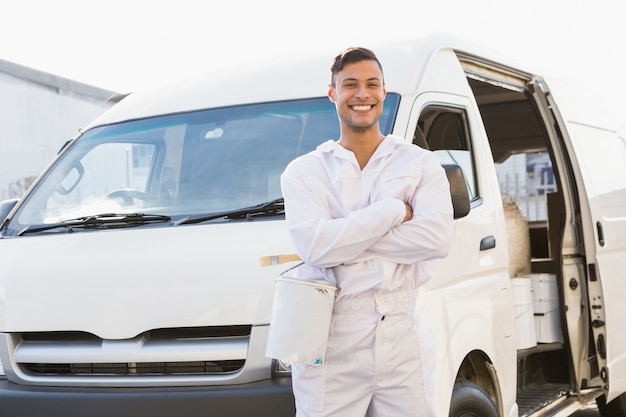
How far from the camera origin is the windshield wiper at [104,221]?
4.23m

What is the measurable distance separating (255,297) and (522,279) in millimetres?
2533

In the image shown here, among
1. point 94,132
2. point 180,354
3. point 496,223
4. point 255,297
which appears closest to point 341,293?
point 255,297

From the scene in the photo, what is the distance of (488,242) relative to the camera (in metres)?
4.59

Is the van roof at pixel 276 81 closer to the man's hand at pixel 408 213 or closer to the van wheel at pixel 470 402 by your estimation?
the man's hand at pixel 408 213

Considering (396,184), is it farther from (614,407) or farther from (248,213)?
(614,407)

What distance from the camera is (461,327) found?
4.20 metres

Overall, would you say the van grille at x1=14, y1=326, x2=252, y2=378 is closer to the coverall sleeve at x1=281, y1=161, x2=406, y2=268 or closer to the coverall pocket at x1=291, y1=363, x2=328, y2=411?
the coverall pocket at x1=291, y1=363, x2=328, y2=411

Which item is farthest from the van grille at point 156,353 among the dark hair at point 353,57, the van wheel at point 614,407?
the van wheel at point 614,407

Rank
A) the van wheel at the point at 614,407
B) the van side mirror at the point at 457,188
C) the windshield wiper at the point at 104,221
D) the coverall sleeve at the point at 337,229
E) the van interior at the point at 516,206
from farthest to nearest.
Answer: the van wheel at the point at 614,407 → the van interior at the point at 516,206 → the windshield wiper at the point at 104,221 → the van side mirror at the point at 457,188 → the coverall sleeve at the point at 337,229

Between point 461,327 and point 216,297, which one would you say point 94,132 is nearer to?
point 216,297

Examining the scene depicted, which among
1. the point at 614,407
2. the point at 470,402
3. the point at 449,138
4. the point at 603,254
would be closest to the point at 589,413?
the point at 614,407

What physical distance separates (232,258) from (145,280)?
0.35 metres

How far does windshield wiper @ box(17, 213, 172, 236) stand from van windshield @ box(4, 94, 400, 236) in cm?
6

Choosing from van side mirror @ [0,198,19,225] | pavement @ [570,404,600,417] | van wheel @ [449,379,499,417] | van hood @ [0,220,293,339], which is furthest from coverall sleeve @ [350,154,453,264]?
pavement @ [570,404,600,417]
